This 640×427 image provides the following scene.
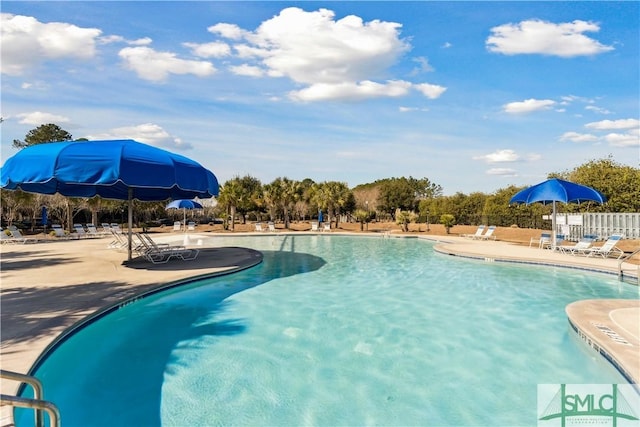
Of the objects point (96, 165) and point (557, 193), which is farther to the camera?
point (557, 193)

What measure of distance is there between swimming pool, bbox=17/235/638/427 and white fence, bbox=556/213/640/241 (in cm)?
966

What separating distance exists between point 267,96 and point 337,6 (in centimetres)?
709

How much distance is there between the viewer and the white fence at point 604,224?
18.0 metres

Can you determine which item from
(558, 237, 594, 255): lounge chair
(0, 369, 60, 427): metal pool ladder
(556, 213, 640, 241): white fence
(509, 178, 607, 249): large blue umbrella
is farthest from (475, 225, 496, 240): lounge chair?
(0, 369, 60, 427): metal pool ladder

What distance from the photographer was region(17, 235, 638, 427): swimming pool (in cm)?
393

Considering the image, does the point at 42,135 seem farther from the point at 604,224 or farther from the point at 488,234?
the point at 604,224

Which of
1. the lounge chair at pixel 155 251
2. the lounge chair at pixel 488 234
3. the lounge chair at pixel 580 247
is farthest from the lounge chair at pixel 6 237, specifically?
the lounge chair at pixel 580 247

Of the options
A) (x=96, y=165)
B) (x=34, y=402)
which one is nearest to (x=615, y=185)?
(x=96, y=165)

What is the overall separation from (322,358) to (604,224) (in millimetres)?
19366

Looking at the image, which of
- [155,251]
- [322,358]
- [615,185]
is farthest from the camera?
[615,185]

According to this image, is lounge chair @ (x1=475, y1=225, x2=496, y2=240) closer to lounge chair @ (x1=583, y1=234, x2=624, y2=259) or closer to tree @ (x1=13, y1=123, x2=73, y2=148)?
lounge chair @ (x1=583, y1=234, x2=624, y2=259)

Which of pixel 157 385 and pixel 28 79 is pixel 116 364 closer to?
pixel 157 385

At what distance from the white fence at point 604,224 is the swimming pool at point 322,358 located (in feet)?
31.7

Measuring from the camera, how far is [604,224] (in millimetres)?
18609
